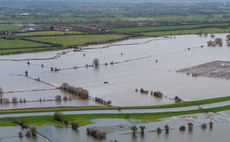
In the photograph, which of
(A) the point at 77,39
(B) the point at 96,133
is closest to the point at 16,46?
(A) the point at 77,39

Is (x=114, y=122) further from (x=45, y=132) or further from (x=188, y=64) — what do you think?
(x=188, y=64)

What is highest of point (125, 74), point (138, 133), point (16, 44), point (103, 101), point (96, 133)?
point (16, 44)

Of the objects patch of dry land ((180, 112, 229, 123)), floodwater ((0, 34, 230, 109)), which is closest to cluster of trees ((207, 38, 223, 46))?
floodwater ((0, 34, 230, 109))

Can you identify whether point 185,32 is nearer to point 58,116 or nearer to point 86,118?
point 86,118

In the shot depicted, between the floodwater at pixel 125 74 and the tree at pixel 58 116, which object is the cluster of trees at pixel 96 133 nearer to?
the tree at pixel 58 116

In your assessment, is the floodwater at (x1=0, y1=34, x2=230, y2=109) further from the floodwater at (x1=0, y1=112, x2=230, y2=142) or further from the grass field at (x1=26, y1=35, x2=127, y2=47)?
the floodwater at (x1=0, y1=112, x2=230, y2=142)

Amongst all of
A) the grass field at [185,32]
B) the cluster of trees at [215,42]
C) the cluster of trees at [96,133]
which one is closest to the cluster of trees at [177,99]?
the cluster of trees at [96,133]
